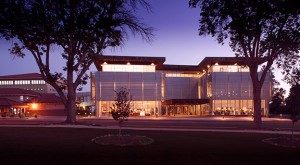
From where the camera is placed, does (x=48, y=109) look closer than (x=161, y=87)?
Yes

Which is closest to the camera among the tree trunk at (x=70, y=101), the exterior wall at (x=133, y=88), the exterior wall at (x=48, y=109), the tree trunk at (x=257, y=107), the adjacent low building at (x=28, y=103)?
the tree trunk at (x=257, y=107)

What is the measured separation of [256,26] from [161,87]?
166 ft

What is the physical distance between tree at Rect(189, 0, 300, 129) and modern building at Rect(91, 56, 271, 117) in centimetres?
4212

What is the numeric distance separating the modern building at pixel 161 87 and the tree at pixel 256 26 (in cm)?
4212

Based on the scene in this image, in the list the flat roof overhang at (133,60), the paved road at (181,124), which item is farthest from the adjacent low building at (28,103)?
the paved road at (181,124)

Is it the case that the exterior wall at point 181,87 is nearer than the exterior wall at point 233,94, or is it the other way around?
the exterior wall at point 233,94

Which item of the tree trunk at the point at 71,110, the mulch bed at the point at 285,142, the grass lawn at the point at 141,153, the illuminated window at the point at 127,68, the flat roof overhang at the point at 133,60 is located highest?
the flat roof overhang at the point at 133,60

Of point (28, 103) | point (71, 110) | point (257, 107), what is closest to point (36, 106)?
point (28, 103)

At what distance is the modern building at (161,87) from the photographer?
74.7m

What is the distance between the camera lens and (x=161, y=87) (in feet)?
254

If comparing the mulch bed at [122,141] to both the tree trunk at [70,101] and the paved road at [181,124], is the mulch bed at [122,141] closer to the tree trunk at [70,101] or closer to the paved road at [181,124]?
the paved road at [181,124]

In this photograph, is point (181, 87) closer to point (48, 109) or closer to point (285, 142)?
point (48, 109)

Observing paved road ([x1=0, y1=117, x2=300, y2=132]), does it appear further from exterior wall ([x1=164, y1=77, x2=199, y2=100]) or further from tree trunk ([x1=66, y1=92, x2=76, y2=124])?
exterior wall ([x1=164, y1=77, x2=199, y2=100])

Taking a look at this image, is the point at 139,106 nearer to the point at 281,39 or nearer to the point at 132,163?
the point at 281,39
